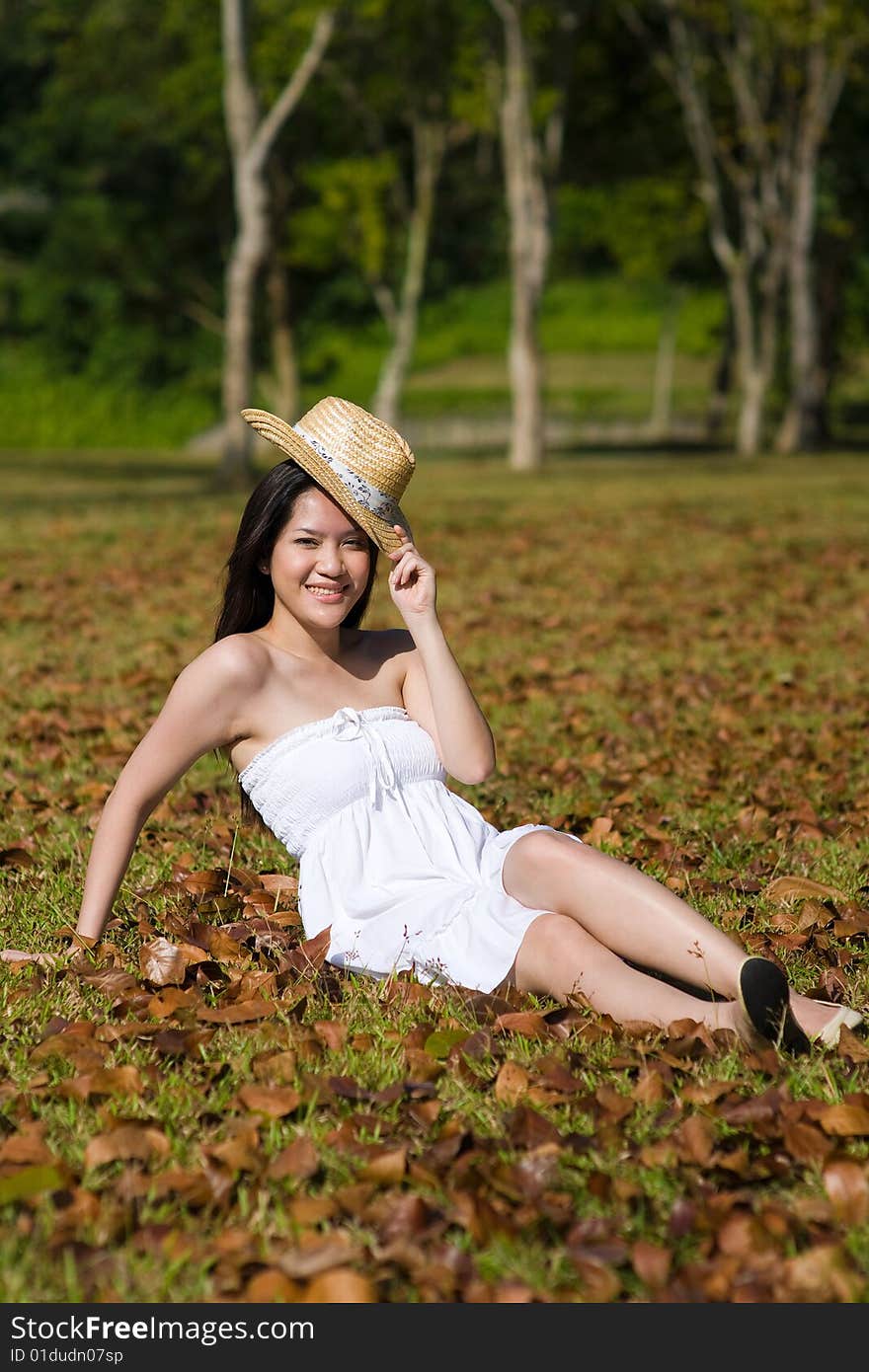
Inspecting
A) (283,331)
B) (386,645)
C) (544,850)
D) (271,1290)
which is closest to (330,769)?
(386,645)

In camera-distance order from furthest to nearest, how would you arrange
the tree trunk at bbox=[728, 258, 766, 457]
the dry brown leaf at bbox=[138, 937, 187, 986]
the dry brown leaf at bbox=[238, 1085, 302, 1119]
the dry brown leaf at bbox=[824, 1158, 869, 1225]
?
1. the tree trunk at bbox=[728, 258, 766, 457]
2. the dry brown leaf at bbox=[138, 937, 187, 986]
3. the dry brown leaf at bbox=[238, 1085, 302, 1119]
4. the dry brown leaf at bbox=[824, 1158, 869, 1225]

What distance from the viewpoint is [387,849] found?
13.9ft

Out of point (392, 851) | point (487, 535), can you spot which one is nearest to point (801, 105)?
point (487, 535)

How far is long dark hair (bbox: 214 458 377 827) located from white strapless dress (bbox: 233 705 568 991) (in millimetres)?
355

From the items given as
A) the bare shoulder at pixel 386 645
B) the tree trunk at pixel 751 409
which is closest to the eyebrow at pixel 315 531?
the bare shoulder at pixel 386 645

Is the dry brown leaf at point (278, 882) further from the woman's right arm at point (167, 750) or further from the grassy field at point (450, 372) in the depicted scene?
the grassy field at point (450, 372)

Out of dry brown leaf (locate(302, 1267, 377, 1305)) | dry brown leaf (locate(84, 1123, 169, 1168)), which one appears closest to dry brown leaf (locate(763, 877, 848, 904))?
dry brown leaf (locate(84, 1123, 169, 1168))

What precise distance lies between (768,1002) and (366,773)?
4.53ft

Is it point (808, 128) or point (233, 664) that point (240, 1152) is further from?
point (808, 128)

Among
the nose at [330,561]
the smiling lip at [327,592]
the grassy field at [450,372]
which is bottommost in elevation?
the grassy field at [450,372]

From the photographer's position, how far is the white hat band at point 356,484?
4.29 m

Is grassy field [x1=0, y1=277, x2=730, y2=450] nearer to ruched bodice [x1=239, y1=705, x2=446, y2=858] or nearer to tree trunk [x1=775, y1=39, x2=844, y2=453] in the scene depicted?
tree trunk [x1=775, y1=39, x2=844, y2=453]

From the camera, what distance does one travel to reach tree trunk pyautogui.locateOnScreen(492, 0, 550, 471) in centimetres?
2497
